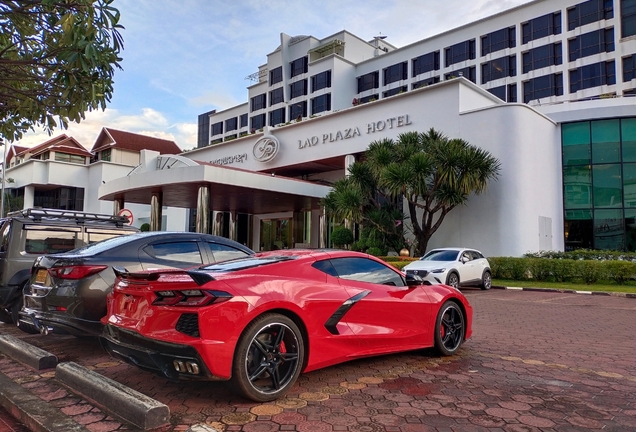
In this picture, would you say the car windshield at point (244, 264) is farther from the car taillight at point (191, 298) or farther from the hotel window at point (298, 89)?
the hotel window at point (298, 89)

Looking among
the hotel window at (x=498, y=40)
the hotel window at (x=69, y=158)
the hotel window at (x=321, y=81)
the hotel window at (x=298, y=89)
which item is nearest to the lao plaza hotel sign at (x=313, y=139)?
the hotel window at (x=321, y=81)

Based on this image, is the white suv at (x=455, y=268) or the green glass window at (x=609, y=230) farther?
the green glass window at (x=609, y=230)

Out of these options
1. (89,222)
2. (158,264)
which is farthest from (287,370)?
(89,222)

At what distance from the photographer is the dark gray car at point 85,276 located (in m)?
5.51

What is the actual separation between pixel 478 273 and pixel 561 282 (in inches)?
199

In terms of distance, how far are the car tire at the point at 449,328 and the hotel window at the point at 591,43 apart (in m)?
38.8

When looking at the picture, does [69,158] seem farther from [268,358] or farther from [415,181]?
[268,358]

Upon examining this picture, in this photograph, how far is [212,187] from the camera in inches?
944

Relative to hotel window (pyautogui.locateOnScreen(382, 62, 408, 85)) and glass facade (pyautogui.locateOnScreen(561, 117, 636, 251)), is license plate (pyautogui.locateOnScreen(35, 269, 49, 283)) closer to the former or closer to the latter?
glass facade (pyautogui.locateOnScreen(561, 117, 636, 251))

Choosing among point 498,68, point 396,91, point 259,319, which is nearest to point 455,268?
point 259,319

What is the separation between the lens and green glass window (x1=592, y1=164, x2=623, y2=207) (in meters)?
24.4

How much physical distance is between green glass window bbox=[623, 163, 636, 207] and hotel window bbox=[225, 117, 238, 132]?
46532 mm

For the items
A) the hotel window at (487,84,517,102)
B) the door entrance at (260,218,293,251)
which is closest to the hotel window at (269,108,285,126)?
the door entrance at (260,218,293,251)

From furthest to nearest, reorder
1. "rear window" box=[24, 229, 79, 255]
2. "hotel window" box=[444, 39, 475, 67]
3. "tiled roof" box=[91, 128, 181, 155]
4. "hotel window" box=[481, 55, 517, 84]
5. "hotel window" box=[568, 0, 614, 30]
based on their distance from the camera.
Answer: "tiled roof" box=[91, 128, 181, 155], "hotel window" box=[444, 39, 475, 67], "hotel window" box=[481, 55, 517, 84], "hotel window" box=[568, 0, 614, 30], "rear window" box=[24, 229, 79, 255]
